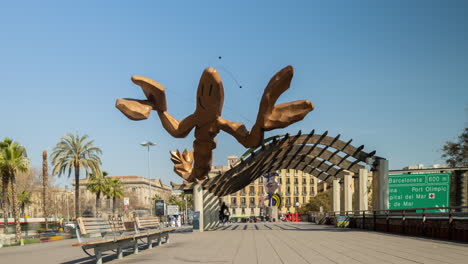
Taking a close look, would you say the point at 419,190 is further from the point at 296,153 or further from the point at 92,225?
the point at 92,225

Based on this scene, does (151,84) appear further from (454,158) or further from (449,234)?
(454,158)

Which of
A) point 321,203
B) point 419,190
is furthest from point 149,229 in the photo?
point 321,203

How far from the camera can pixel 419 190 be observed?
2694cm

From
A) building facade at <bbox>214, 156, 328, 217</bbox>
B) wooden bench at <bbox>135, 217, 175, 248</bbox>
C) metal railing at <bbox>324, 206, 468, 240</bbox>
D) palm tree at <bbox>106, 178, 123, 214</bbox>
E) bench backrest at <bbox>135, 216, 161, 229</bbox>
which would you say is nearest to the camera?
wooden bench at <bbox>135, 217, 175, 248</bbox>

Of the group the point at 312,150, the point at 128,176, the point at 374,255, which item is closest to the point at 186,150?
the point at 312,150

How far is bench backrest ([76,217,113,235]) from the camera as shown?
10.0 m

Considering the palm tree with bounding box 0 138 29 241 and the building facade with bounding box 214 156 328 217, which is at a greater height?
the palm tree with bounding box 0 138 29 241

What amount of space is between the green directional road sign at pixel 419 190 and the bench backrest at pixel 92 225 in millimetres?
19680

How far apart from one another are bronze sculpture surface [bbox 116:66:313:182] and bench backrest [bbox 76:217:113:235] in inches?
419

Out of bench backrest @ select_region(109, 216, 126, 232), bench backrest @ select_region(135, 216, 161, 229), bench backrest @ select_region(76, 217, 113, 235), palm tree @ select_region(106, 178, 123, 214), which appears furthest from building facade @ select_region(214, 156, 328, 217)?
bench backrest @ select_region(76, 217, 113, 235)

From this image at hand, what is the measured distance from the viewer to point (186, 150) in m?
33.6

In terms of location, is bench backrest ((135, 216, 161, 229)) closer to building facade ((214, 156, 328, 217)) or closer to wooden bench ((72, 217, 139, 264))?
wooden bench ((72, 217, 139, 264))

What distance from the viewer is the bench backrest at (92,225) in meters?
10.0

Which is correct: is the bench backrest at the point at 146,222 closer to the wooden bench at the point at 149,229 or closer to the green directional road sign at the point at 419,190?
the wooden bench at the point at 149,229
